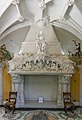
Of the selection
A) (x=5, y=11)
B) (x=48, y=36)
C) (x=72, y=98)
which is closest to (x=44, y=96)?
(x=72, y=98)

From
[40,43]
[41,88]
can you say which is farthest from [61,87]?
[40,43]

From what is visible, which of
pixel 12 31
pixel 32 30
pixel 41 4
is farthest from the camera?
pixel 12 31

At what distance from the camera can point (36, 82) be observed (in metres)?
11.1

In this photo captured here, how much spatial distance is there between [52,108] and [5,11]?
18.5 ft

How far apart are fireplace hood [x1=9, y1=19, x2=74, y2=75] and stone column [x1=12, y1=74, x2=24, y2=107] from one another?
78 centimetres

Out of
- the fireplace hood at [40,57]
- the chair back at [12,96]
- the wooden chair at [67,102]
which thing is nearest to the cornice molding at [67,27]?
the fireplace hood at [40,57]

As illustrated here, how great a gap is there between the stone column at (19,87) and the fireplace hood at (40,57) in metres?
0.78

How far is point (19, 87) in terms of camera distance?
10484mm

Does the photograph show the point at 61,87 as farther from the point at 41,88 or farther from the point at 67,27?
the point at 67,27

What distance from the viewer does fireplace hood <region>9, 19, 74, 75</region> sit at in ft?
29.8

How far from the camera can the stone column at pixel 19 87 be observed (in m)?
10.2

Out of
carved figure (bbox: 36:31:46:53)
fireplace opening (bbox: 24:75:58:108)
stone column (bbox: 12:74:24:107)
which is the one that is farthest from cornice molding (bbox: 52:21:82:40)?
stone column (bbox: 12:74:24:107)

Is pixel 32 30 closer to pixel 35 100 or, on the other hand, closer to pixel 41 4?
pixel 41 4

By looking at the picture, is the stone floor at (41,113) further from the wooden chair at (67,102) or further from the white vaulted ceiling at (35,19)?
the white vaulted ceiling at (35,19)
